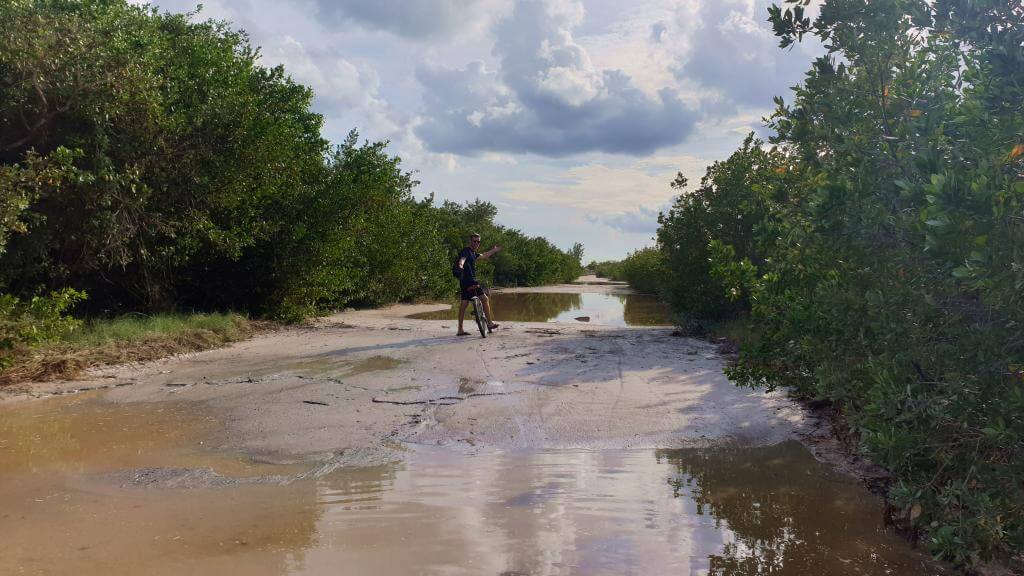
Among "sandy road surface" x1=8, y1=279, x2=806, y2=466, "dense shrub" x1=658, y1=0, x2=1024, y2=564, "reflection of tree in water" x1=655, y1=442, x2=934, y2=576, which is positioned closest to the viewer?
"dense shrub" x1=658, y1=0, x2=1024, y2=564

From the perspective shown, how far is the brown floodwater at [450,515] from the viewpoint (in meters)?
3.71

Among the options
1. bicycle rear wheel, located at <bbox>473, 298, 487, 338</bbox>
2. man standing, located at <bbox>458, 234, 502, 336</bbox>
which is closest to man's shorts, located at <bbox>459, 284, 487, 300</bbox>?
man standing, located at <bbox>458, 234, 502, 336</bbox>

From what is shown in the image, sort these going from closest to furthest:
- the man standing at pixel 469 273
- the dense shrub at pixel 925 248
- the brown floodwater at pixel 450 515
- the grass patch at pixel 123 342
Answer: the dense shrub at pixel 925 248 → the brown floodwater at pixel 450 515 → the grass patch at pixel 123 342 → the man standing at pixel 469 273

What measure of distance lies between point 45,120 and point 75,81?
668 millimetres

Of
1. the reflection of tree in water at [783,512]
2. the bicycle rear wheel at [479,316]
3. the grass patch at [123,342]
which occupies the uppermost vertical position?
the bicycle rear wheel at [479,316]

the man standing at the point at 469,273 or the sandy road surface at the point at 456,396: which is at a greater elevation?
the man standing at the point at 469,273

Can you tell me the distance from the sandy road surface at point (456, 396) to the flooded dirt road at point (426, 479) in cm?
4

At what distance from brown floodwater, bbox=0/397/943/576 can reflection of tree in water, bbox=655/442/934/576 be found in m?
0.01

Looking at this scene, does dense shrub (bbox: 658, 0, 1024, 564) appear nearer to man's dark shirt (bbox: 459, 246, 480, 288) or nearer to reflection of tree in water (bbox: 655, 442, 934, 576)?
reflection of tree in water (bbox: 655, 442, 934, 576)

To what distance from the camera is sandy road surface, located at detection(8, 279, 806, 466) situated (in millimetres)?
6207

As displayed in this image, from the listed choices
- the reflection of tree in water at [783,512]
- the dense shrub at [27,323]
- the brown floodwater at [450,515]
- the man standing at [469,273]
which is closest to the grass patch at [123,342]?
the dense shrub at [27,323]

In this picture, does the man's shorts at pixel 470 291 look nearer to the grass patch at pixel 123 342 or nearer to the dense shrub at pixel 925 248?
the grass patch at pixel 123 342

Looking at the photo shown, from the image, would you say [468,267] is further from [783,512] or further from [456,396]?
[783,512]

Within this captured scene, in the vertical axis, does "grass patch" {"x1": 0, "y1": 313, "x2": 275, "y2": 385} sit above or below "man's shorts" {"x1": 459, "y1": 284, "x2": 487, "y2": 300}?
below
